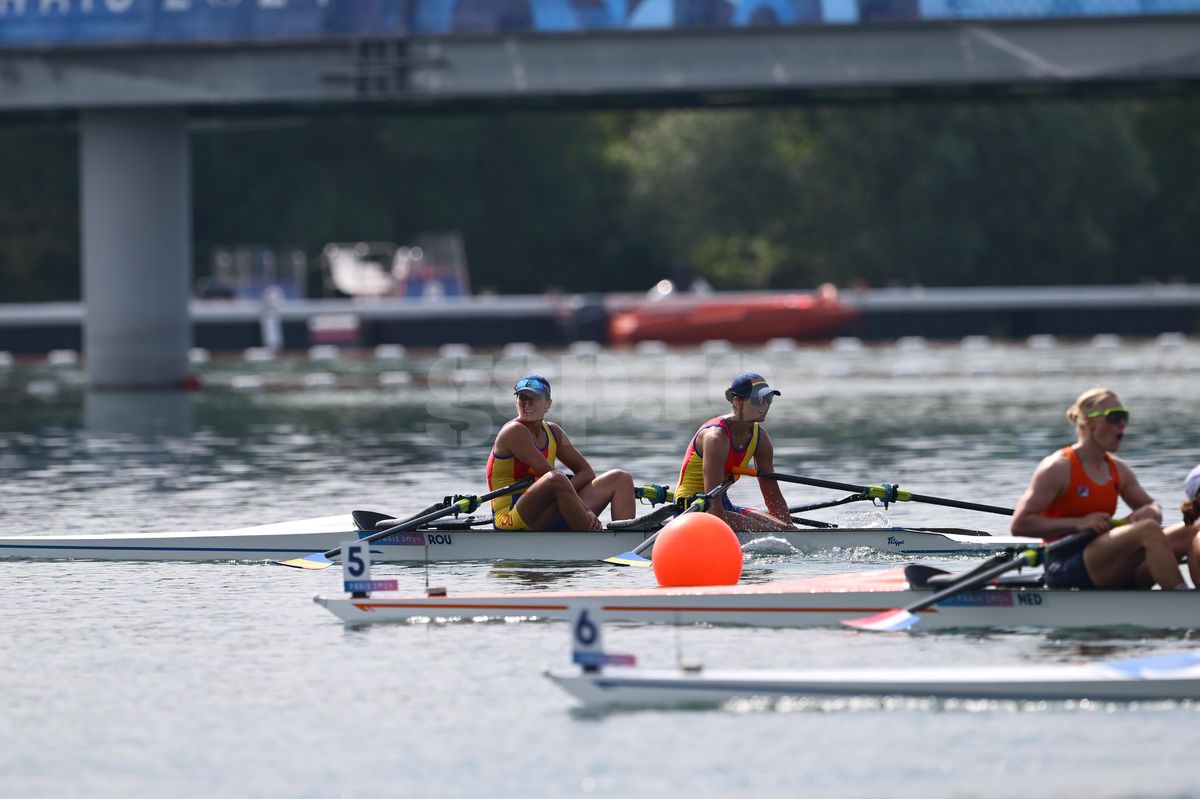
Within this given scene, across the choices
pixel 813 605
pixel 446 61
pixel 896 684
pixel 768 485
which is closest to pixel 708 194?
pixel 446 61

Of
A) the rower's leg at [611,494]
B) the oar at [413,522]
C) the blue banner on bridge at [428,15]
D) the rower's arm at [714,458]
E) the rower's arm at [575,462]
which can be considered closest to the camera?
the rower's arm at [714,458]

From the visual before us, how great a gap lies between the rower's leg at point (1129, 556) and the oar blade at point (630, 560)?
4.35 metres

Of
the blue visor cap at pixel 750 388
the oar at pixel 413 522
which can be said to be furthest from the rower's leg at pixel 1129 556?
the oar at pixel 413 522

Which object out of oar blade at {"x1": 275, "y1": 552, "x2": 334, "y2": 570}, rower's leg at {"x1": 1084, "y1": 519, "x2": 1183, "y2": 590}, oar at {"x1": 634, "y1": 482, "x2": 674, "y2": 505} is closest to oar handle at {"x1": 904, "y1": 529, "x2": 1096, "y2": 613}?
rower's leg at {"x1": 1084, "y1": 519, "x2": 1183, "y2": 590}

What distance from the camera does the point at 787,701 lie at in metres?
11.7

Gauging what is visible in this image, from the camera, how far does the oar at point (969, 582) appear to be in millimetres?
12891


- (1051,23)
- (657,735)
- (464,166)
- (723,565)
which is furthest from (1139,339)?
(657,735)

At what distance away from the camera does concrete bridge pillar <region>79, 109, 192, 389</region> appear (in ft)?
137

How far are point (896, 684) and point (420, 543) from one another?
668cm

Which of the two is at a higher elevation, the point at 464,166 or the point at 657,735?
the point at 464,166

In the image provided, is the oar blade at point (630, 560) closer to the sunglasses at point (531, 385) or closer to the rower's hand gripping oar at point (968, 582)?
the sunglasses at point (531, 385)

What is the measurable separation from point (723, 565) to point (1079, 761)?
16.3ft

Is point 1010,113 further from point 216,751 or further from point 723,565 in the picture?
point 216,751

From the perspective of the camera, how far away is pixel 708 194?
82125mm
